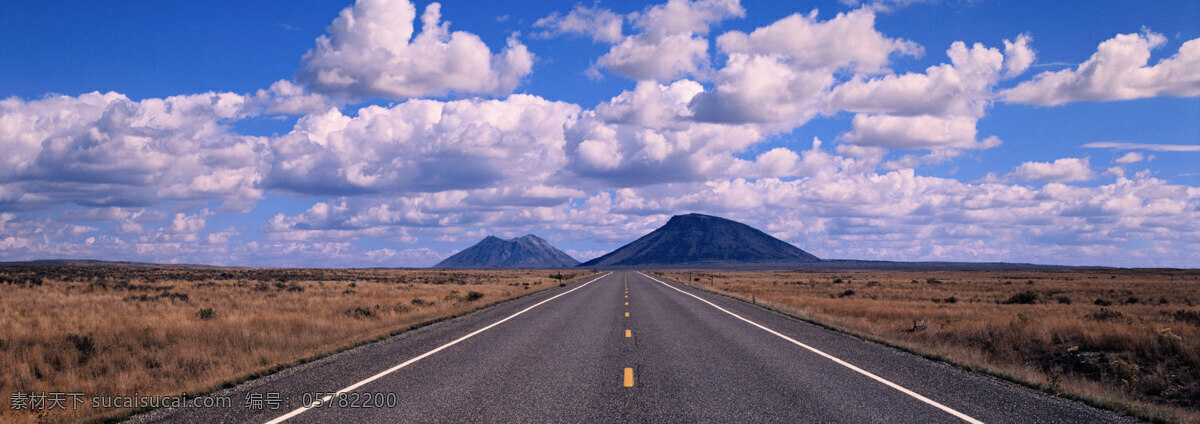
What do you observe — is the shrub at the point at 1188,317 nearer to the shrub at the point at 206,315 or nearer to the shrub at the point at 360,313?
the shrub at the point at 360,313

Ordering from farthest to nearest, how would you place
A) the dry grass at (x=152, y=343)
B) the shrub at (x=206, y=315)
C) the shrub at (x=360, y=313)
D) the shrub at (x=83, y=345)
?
the shrub at (x=360, y=313) → the shrub at (x=206, y=315) → the shrub at (x=83, y=345) → the dry grass at (x=152, y=343)

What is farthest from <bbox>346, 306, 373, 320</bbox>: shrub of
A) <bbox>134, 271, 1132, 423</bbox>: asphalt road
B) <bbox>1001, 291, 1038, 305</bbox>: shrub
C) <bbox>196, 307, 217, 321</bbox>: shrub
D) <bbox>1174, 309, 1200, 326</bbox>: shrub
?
<bbox>1001, 291, 1038, 305</bbox>: shrub

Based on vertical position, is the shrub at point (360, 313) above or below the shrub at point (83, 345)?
above

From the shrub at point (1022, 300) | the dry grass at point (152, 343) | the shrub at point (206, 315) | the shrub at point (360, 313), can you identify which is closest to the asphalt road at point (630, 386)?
the dry grass at point (152, 343)

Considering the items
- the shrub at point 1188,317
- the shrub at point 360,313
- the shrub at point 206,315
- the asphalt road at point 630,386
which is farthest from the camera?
the shrub at point 1188,317

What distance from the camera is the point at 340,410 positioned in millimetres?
7863

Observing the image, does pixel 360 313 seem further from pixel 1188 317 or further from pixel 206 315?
pixel 1188 317

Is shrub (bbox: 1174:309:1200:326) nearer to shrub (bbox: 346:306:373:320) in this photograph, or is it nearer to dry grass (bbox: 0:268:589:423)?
dry grass (bbox: 0:268:589:423)

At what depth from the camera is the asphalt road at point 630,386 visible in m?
7.68

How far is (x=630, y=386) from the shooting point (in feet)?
30.6

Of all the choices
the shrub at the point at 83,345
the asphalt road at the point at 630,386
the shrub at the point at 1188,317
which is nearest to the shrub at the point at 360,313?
the asphalt road at the point at 630,386

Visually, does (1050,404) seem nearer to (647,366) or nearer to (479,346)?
(647,366)

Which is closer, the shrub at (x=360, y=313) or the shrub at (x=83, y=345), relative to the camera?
the shrub at (x=83, y=345)

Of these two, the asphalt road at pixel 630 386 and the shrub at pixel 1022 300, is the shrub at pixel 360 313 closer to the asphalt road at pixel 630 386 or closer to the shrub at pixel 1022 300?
the asphalt road at pixel 630 386
